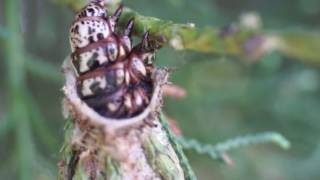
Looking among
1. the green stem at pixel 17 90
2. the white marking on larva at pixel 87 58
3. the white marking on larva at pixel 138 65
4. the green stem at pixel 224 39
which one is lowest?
the green stem at pixel 17 90

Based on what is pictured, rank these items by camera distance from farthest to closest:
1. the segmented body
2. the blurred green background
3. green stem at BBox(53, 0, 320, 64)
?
the blurred green background → green stem at BBox(53, 0, 320, 64) → the segmented body

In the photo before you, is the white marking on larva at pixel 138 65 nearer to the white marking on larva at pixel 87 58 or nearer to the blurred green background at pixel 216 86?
the white marking on larva at pixel 87 58

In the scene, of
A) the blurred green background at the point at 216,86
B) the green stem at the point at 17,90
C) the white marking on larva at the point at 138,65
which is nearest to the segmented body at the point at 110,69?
the white marking on larva at the point at 138,65

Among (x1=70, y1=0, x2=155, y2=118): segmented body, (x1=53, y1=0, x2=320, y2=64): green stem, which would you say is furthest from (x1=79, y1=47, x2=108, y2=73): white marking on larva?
(x1=53, y1=0, x2=320, y2=64): green stem

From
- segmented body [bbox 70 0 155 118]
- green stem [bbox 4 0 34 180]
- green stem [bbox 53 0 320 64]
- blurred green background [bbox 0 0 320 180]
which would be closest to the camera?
segmented body [bbox 70 0 155 118]

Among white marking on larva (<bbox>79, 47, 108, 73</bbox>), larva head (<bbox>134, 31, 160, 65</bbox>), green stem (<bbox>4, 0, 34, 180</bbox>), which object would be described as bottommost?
green stem (<bbox>4, 0, 34, 180</bbox>)

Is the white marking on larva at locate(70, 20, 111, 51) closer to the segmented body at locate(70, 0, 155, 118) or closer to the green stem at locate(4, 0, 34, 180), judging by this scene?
the segmented body at locate(70, 0, 155, 118)

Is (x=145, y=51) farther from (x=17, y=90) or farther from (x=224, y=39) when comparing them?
(x=17, y=90)
